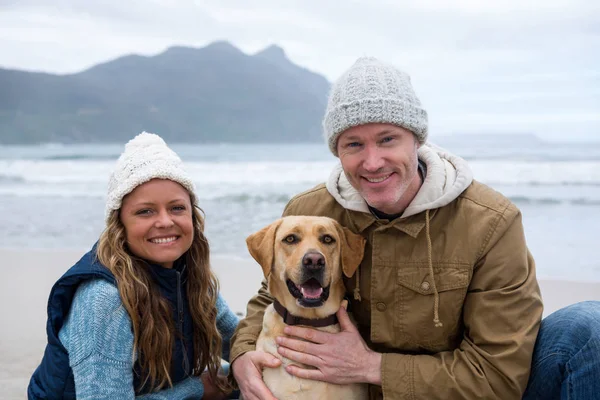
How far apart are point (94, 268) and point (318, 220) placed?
1.08 meters

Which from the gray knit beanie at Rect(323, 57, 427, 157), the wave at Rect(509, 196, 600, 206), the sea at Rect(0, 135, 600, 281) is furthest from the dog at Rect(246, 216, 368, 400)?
the wave at Rect(509, 196, 600, 206)

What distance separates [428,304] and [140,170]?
1511 mm

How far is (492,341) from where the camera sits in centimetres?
246

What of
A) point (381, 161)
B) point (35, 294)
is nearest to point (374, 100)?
point (381, 161)

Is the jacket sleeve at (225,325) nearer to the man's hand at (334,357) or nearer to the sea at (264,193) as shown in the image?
the man's hand at (334,357)

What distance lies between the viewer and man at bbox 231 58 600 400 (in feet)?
8.14

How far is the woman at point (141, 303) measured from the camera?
8.34ft

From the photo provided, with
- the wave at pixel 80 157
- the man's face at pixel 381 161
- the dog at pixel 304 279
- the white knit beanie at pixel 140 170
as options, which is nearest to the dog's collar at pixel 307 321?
the dog at pixel 304 279

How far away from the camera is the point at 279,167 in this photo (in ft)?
56.5

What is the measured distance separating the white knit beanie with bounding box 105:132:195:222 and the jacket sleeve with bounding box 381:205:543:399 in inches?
54.4

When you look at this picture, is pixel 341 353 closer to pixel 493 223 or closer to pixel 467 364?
pixel 467 364

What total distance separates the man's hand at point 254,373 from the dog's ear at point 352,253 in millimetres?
547

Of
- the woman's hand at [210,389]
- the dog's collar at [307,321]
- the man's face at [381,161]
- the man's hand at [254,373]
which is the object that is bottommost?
the woman's hand at [210,389]

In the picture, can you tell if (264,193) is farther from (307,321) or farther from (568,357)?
(568,357)
